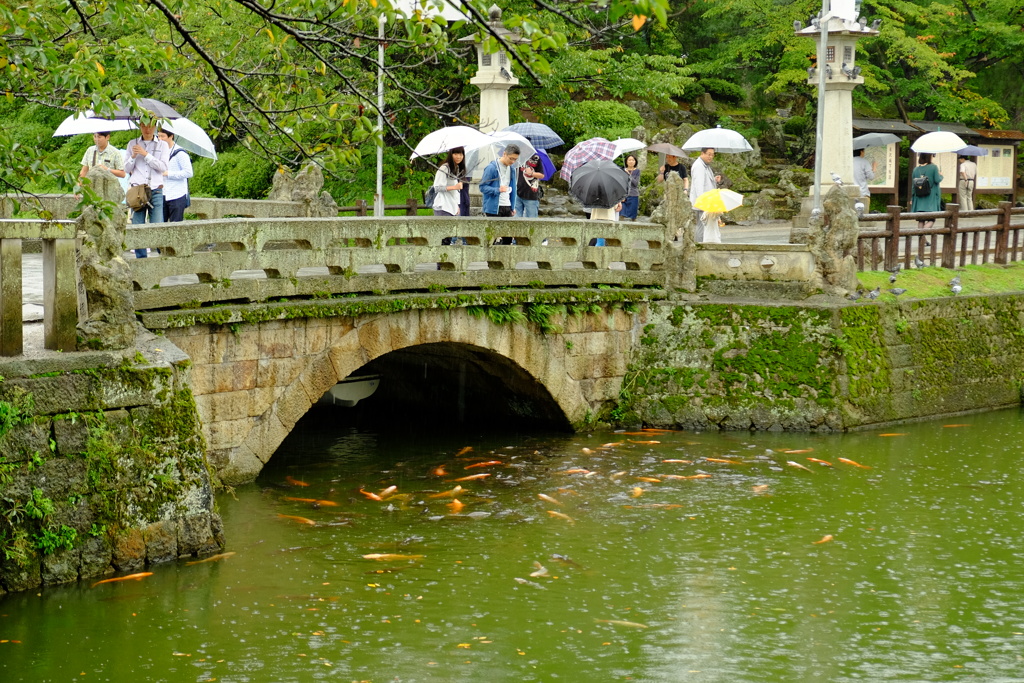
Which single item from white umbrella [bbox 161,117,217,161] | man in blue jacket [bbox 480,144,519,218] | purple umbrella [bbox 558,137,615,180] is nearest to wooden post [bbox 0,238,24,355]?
white umbrella [bbox 161,117,217,161]

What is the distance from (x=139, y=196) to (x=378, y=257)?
2.92 metres

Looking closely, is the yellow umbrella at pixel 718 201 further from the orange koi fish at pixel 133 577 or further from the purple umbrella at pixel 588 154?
the orange koi fish at pixel 133 577

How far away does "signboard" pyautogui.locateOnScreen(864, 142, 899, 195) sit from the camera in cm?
2875

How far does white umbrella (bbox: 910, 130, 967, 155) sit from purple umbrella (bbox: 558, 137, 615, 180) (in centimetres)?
936

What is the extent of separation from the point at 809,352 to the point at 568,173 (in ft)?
15.9

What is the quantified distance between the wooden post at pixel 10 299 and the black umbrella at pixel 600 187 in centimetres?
921

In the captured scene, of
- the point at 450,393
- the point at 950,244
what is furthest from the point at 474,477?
the point at 950,244

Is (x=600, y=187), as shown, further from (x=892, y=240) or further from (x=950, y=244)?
(x=950, y=244)

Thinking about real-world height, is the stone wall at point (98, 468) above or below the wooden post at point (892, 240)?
below

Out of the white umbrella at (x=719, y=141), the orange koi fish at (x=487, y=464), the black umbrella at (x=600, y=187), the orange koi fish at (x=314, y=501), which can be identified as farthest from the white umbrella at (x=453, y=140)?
the white umbrella at (x=719, y=141)

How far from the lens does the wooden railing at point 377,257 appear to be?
12555 mm

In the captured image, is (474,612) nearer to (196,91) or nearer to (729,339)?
(729,339)

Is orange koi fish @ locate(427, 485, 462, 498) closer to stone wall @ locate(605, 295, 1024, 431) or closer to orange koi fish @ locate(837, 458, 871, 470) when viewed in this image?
stone wall @ locate(605, 295, 1024, 431)

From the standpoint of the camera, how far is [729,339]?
1734 cm
